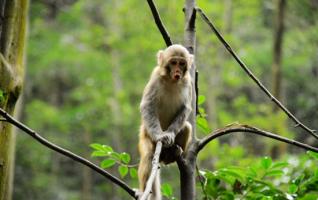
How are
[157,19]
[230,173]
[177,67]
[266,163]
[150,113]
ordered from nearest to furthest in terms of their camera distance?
[157,19] < [230,173] < [266,163] < [177,67] < [150,113]

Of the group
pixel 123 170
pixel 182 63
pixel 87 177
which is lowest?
pixel 123 170

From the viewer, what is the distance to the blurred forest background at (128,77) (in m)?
19.7

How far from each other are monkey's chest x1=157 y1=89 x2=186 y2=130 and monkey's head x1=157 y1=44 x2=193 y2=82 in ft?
0.64

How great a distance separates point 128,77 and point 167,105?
19.0 metres

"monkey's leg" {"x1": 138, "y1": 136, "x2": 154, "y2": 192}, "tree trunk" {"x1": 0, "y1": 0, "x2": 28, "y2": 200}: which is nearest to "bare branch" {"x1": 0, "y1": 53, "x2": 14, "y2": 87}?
"tree trunk" {"x1": 0, "y1": 0, "x2": 28, "y2": 200}

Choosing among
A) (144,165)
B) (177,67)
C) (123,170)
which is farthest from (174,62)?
(123,170)

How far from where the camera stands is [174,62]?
474 centimetres

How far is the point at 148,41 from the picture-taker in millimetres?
20953

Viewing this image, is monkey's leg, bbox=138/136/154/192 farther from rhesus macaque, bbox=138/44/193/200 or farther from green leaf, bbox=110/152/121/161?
green leaf, bbox=110/152/121/161

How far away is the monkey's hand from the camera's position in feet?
14.9

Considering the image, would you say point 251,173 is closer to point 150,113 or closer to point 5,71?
point 5,71

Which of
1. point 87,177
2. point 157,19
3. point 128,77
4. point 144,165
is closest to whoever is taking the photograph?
point 157,19

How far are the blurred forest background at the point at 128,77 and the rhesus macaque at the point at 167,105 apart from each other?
1153 centimetres

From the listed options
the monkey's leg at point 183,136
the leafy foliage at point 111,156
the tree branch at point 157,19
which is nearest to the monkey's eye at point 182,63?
the monkey's leg at point 183,136
